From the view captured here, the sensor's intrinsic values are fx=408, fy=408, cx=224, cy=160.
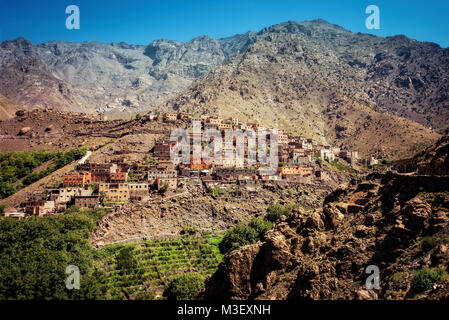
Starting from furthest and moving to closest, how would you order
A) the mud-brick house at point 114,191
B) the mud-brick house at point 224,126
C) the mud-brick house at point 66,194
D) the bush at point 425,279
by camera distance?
1. the mud-brick house at point 224,126
2. the mud-brick house at point 114,191
3. the mud-brick house at point 66,194
4. the bush at point 425,279

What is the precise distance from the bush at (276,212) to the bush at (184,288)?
2430cm

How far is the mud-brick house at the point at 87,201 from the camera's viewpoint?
66.6 metres

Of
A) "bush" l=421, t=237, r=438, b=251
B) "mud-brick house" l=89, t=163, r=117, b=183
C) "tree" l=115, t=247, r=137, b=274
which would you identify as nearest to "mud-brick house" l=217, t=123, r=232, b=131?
"mud-brick house" l=89, t=163, r=117, b=183

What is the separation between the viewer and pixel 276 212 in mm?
68750

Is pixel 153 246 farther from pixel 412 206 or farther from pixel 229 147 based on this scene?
pixel 229 147

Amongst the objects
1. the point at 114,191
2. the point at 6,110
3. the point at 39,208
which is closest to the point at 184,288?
the point at 114,191

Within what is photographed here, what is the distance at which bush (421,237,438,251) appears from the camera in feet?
69.5

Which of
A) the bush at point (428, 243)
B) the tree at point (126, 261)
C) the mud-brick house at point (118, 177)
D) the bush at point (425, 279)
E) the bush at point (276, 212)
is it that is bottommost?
the tree at point (126, 261)

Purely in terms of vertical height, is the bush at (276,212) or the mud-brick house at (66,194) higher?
the mud-brick house at (66,194)

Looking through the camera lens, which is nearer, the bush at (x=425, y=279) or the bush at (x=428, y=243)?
the bush at (x=425, y=279)

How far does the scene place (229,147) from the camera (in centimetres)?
9900

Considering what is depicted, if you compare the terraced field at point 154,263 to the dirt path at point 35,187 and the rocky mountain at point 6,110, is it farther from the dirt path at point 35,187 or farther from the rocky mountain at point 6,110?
the rocky mountain at point 6,110

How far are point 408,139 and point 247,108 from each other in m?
64.6

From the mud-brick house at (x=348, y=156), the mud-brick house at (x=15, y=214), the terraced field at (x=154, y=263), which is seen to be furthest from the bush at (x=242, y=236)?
the mud-brick house at (x=348, y=156)
